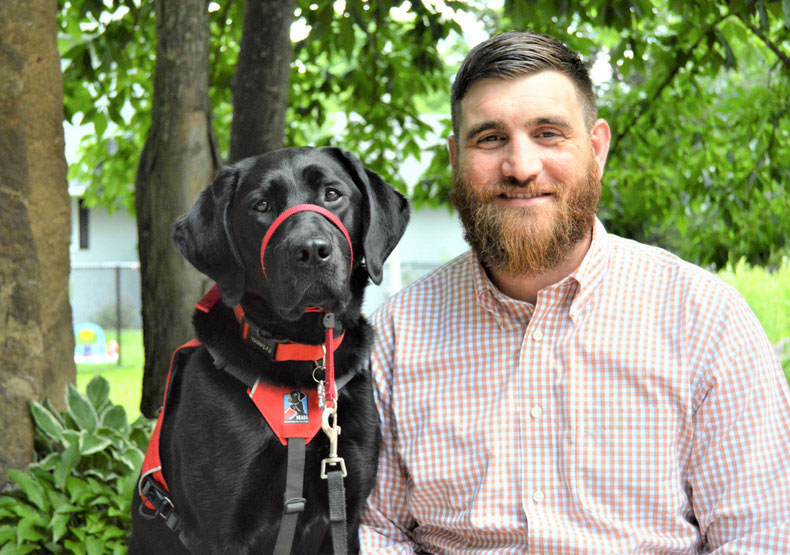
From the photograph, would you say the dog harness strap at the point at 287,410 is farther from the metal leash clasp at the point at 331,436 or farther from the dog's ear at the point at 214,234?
the dog's ear at the point at 214,234

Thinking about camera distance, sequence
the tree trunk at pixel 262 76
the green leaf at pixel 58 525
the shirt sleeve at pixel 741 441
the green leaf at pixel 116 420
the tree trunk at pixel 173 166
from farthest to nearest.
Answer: the tree trunk at pixel 262 76, the tree trunk at pixel 173 166, the green leaf at pixel 116 420, the green leaf at pixel 58 525, the shirt sleeve at pixel 741 441

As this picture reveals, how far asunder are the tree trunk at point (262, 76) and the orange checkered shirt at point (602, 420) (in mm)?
2024

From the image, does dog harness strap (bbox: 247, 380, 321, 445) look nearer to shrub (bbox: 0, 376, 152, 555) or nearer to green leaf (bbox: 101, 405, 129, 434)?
shrub (bbox: 0, 376, 152, 555)

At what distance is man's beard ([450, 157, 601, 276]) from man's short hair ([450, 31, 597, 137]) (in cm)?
21

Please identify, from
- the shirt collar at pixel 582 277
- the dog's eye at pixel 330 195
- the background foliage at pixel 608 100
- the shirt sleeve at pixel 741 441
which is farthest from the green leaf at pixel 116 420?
the shirt sleeve at pixel 741 441

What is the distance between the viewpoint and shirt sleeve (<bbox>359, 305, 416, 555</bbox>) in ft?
7.52

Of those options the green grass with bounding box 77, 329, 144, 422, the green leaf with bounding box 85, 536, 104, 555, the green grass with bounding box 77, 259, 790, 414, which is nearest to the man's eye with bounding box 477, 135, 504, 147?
the green leaf with bounding box 85, 536, 104, 555

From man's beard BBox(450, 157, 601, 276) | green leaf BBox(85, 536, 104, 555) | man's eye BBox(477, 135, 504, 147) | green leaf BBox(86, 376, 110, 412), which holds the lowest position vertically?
green leaf BBox(85, 536, 104, 555)

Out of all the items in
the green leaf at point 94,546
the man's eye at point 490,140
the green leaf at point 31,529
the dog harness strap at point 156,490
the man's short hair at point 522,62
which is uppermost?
the man's short hair at point 522,62

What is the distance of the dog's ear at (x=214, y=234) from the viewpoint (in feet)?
7.40

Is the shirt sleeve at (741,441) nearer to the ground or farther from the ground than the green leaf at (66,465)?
farther from the ground

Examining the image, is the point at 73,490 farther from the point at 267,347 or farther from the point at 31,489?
the point at 267,347

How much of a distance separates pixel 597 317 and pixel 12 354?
2349mm

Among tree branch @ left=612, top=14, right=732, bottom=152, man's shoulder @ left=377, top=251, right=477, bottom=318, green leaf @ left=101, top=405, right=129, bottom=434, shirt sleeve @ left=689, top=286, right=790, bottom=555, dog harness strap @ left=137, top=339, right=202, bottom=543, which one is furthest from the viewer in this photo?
tree branch @ left=612, top=14, right=732, bottom=152
